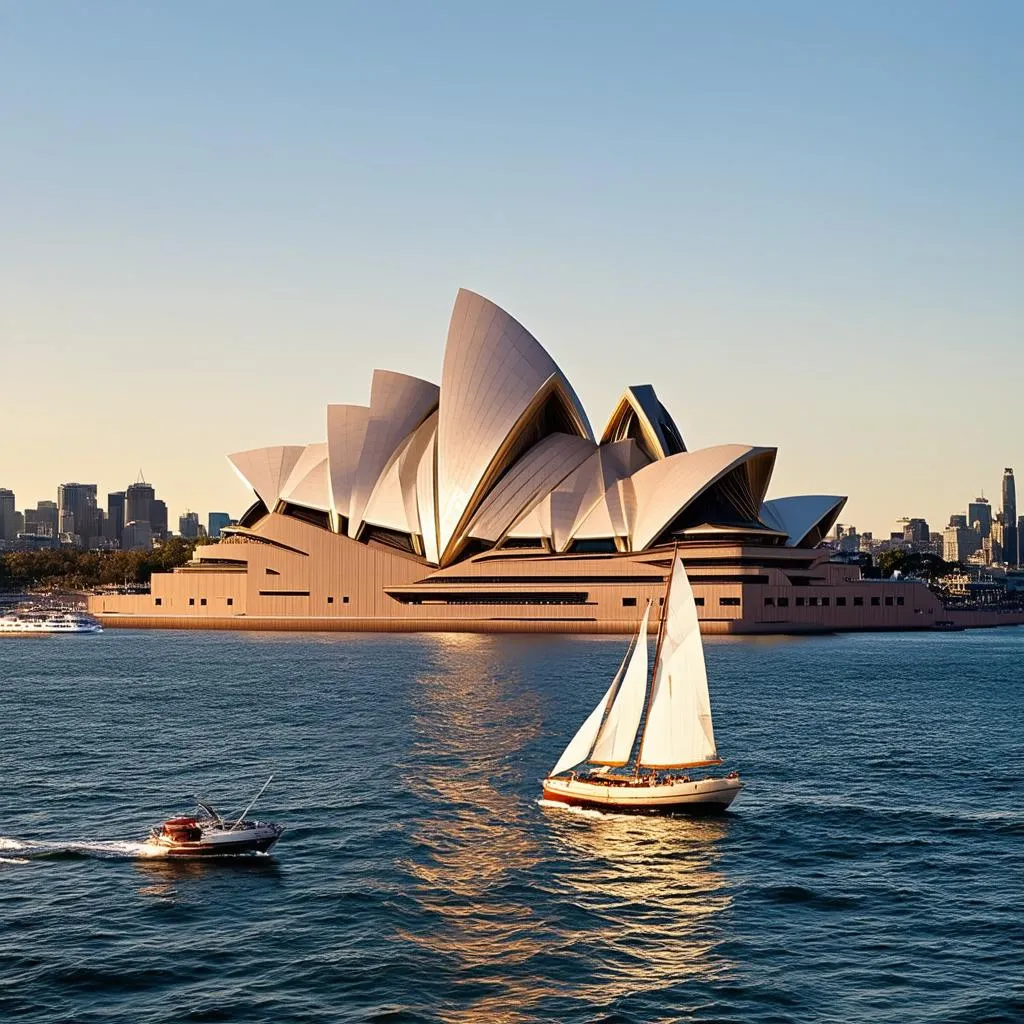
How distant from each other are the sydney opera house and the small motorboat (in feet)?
238

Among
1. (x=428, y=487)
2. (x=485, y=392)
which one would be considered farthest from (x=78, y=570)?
(x=485, y=392)

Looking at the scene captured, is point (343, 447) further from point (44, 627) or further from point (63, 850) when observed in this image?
point (63, 850)

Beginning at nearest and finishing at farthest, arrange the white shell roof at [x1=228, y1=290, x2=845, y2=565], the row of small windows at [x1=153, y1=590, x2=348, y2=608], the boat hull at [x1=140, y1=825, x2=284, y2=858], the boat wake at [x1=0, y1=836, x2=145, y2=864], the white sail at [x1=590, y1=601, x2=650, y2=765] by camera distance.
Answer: the boat hull at [x1=140, y1=825, x2=284, y2=858]
the boat wake at [x1=0, y1=836, x2=145, y2=864]
the white sail at [x1=590, y1=601, x2=650, y2=765]
the white shell roof at [x1=228, y1=290, x2=845, y2=565]
the row of small windows at [x1=153, y1=590, x2=348, y2=608]

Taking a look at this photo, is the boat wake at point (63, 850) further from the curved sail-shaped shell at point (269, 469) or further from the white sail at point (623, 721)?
the curved sail-shaped shell at point (269, 469)

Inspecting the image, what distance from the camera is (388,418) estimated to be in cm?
10831

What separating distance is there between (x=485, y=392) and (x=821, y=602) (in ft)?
107

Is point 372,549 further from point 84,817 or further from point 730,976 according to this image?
point 730,976

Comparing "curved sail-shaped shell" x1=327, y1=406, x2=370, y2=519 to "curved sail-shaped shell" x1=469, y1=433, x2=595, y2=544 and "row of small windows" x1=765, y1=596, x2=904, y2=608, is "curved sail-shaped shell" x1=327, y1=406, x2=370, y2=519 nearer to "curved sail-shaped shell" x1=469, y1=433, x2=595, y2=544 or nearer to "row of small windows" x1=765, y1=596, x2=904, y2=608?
"curved sail-shaped shell" x1=469, y1=433, x2=595, y2=544

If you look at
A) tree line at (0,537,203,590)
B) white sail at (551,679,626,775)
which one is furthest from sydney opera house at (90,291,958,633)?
white sail at (551,679,626,775)

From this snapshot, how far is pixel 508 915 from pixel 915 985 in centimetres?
742

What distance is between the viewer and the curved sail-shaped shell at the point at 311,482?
373 ft

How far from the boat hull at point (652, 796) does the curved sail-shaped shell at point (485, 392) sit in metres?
67.6

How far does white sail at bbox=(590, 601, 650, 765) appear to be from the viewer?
3472 centimetres

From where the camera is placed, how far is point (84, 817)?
3228 cm
